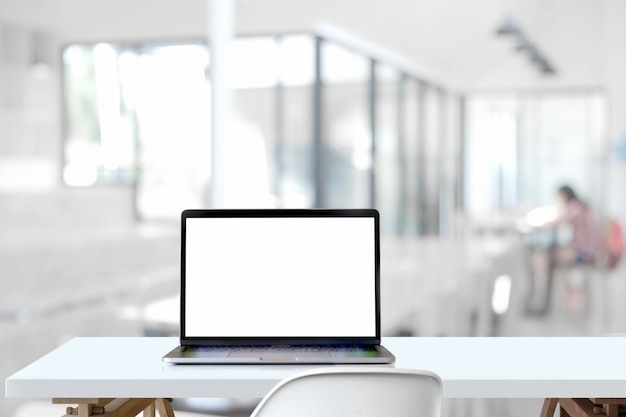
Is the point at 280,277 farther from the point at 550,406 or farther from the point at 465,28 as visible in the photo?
the point at 465,28

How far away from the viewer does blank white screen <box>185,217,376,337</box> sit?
1.75 metres

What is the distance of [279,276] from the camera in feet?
5.82

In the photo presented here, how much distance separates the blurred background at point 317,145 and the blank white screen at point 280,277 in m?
2.18

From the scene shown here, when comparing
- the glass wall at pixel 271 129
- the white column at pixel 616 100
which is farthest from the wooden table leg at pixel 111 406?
the white column at pixel 616 100

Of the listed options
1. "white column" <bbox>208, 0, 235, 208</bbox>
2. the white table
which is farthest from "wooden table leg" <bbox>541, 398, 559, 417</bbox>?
"white column" <bbox>208, 0, 235, 208</bbox>

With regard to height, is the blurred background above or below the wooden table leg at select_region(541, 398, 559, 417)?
above

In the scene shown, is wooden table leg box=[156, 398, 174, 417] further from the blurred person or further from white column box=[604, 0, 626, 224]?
white column box=[604, 0, 626, 224]

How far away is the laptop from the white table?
120 millimetres

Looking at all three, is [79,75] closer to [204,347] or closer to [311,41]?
[311,41]

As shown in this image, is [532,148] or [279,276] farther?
[532,148]

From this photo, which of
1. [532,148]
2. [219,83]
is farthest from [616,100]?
[219,83]

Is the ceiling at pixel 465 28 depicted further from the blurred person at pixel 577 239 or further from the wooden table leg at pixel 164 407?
the wooden table leg at pixel 164 407

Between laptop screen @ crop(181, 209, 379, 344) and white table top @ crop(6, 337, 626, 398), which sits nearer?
white table top @ crop(6, 337, 626, 398)

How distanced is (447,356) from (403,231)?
2.49 metres
